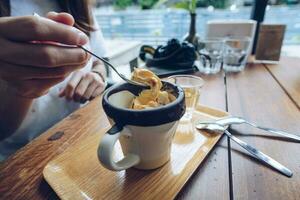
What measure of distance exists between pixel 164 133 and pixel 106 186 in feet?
0.37

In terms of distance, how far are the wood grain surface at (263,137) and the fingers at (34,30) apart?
1.09ft

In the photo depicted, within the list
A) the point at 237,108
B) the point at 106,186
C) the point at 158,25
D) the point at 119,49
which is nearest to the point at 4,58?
the point at 106,186

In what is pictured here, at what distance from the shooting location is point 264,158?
0.36 m

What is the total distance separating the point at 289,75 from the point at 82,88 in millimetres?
690

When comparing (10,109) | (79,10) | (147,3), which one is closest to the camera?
(10,109)

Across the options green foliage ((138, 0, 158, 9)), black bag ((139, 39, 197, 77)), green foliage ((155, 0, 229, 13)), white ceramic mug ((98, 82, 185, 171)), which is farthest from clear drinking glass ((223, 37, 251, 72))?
green foliage ((138, 0, 158, 9))

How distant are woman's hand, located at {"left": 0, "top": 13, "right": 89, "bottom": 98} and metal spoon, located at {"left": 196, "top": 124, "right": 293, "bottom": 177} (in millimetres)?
272

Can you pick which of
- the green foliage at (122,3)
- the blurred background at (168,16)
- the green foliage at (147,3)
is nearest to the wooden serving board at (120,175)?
the blurred background at (168,16)

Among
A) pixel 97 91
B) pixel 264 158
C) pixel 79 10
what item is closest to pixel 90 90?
pixel 97 91

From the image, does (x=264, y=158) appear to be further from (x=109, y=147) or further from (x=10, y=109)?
(x=10, y=109)

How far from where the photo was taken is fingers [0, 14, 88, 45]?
310 millimetres

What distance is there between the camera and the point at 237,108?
542 millimetres

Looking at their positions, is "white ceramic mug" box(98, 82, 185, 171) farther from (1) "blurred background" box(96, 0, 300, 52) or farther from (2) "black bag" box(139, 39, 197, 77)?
(1) "blurred background" box(96, 0, 300, 52)

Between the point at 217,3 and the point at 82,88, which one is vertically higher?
the point at 217,3
